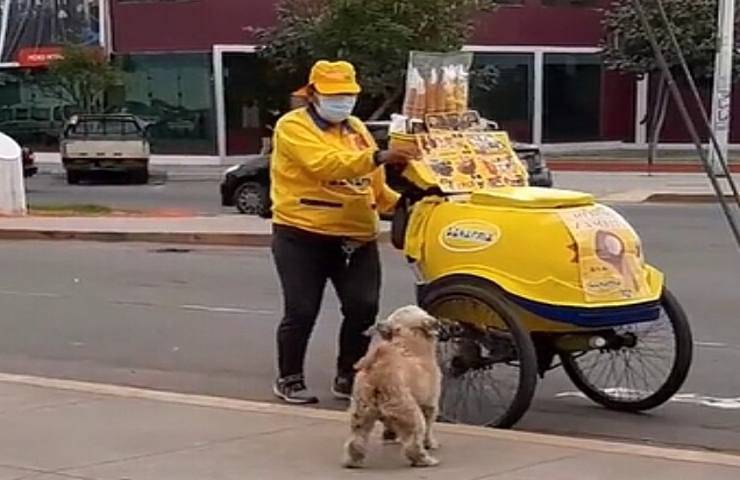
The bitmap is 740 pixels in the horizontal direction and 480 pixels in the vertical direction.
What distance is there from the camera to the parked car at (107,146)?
34750mm

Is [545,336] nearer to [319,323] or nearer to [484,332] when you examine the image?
[484,332]

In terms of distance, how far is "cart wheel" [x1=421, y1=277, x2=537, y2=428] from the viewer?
7.84 meters

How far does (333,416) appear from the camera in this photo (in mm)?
8195

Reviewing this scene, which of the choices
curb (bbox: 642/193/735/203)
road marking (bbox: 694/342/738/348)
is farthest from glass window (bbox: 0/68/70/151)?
road marking (bbox: 694/342/738/348)

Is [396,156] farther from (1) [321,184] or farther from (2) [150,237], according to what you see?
(2) [150,237]

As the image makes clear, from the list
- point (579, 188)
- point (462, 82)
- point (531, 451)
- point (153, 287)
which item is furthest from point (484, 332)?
point (579, 188)

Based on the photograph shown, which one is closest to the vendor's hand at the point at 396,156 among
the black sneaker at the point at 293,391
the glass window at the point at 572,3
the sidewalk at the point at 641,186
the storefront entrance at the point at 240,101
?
the black sneaker at the point at 293,391

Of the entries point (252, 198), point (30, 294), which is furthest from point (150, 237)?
point (30, 294)

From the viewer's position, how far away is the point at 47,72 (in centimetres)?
4316

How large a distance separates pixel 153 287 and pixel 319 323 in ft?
10.1

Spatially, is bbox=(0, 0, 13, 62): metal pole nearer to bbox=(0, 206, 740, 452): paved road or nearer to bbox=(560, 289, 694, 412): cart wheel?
bbox=(0, 206, 740, 452): paved road

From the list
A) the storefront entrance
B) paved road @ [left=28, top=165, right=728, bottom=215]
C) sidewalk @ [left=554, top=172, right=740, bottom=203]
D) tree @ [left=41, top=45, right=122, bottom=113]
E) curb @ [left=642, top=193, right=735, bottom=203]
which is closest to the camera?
curb @ [left=642, top=193, right=735, bottom=203]

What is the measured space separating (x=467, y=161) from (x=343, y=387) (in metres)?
1.54

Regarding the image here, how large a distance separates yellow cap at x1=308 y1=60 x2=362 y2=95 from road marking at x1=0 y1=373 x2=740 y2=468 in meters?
1.75
